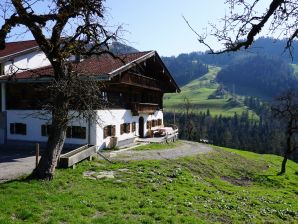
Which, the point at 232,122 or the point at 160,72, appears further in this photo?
the point at 232,122

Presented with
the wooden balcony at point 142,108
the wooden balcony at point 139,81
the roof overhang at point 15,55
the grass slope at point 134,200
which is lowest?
the grass slope at point 134,200

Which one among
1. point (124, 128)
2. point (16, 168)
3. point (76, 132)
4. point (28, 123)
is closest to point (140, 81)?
point (124, 128)

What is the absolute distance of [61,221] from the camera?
1210cm

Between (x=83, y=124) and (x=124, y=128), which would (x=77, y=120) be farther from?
(x=124, y=128)

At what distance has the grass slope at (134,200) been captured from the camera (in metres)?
12.9

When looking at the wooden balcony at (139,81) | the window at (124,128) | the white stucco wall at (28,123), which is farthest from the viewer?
the window at (124,128)

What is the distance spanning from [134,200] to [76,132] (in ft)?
56.9

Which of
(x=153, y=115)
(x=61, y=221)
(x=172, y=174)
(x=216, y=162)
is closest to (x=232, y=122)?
(x=153, y=115)

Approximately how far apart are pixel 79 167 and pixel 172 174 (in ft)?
18.4

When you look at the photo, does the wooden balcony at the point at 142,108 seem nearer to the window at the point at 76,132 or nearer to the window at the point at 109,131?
the window at the point at 109,131

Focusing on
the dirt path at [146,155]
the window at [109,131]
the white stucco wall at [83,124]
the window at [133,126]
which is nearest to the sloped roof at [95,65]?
the white stucco wall at [83,124]

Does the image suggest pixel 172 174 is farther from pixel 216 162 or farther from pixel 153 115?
pixel 153 115

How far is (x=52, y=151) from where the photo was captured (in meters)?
17.9

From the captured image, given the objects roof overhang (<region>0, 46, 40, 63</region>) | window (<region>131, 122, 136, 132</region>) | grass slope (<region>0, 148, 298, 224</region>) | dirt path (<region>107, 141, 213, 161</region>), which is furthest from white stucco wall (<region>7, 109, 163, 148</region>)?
grass slope (<region>0, 148, 298, 224</region>)
